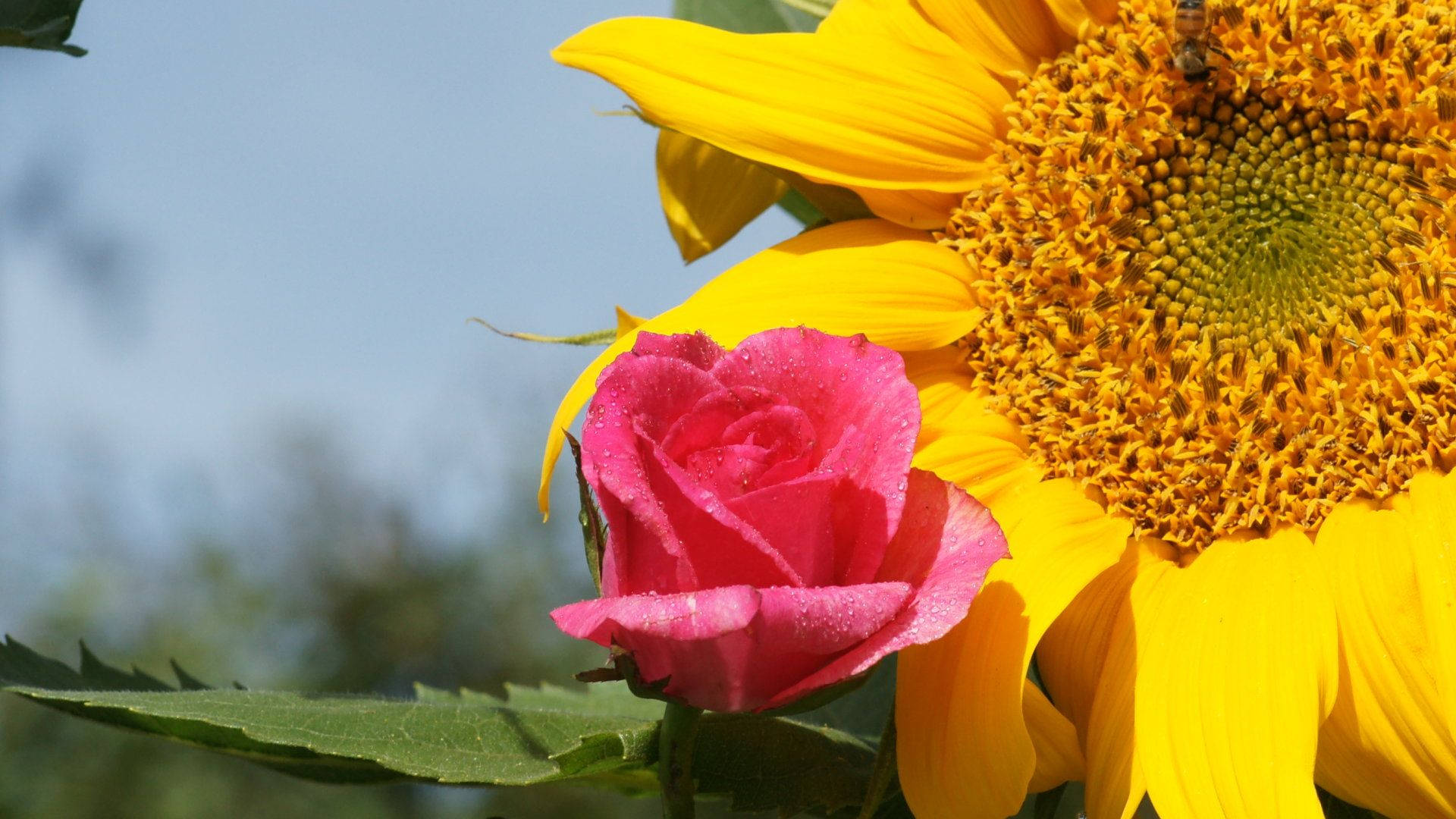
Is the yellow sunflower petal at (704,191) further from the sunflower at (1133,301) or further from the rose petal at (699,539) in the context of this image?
the rose petal at (699,539)

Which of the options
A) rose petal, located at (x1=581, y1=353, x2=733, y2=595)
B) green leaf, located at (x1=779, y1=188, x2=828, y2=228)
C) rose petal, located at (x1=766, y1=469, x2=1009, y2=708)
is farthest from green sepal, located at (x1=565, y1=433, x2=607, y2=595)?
green leaf, located at (x1=779, y1=188, x2=828, y2=228)

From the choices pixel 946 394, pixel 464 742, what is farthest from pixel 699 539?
pixel 946 394

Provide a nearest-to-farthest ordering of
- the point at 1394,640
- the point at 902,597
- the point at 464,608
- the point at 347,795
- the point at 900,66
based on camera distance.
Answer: the point at 902,597
the point at 1394,640
the point at 900,66
the point at 347,795
the point at 464,608

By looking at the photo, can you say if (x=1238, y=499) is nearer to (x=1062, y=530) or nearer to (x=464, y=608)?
(x=1062, y=530)

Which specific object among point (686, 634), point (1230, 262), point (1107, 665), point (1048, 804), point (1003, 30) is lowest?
point (1048, 804)

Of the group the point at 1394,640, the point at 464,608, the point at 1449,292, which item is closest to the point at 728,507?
the point at 1394,640

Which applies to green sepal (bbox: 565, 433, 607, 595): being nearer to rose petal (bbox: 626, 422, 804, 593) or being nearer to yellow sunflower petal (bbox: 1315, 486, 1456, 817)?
rose petal (bbox: 626, 422, 804, 593)

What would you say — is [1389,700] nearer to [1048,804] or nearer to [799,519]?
[1048,804]
